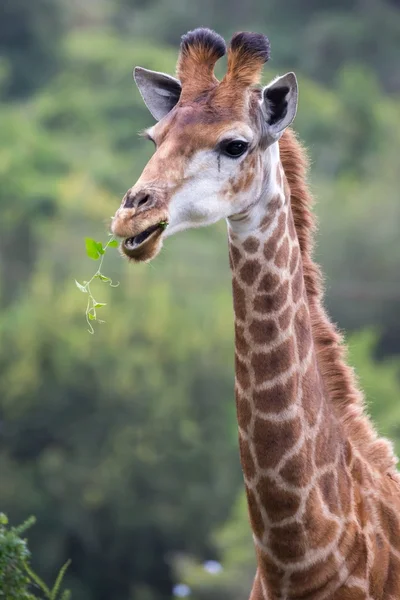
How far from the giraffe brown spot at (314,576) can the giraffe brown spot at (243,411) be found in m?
0.94

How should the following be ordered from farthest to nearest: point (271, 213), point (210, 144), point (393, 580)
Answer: point (393, 580) → point (271, 213) → point (210, 144)

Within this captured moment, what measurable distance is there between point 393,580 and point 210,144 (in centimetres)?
297

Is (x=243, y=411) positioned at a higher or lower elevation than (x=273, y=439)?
higher

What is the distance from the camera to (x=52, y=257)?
264 feet

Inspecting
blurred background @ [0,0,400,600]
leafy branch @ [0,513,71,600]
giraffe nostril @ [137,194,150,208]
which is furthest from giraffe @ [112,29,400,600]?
leafy branch @ [0,513,71,600]

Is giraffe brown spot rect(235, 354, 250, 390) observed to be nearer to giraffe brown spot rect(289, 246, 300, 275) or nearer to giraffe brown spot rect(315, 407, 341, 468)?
giraffe brown spot rect(315, 407, 341, 468)

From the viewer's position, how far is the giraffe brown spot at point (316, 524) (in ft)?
32.6

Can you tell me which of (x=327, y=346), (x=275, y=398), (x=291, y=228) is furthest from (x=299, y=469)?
(x=291, y=228)

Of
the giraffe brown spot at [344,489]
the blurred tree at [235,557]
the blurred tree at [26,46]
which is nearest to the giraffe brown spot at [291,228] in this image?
the giraffe brown spot at [344,489]

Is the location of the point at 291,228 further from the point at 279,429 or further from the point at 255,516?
the point at 255,516

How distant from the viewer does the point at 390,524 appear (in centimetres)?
1044

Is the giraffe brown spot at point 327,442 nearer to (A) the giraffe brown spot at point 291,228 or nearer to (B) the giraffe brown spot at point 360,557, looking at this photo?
(B) the giraffe brown spot at point 360,557

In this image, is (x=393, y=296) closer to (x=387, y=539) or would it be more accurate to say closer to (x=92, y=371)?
(x=92, y=371)

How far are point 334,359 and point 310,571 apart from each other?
1.48 metres
